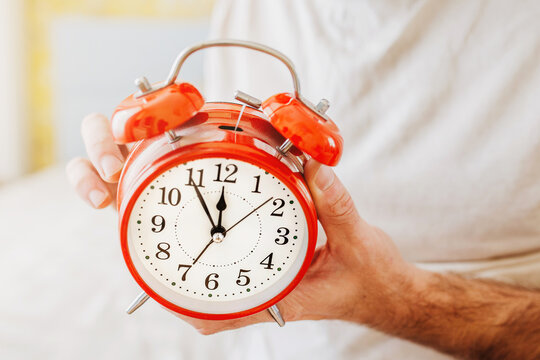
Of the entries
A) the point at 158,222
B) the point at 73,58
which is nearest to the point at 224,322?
the point at 158,222

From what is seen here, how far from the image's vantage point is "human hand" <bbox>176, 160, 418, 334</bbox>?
74cm

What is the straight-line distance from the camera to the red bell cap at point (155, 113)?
565mm

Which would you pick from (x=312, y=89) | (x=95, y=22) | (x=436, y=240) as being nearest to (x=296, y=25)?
(x=312, y=89)

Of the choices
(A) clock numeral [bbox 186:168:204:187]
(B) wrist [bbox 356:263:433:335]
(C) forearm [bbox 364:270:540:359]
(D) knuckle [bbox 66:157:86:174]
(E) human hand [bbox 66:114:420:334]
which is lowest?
(C) forearm [bbox 364:270:540:359]

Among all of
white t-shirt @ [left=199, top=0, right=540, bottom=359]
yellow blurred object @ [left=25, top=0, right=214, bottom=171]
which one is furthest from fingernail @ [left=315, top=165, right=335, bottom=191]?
yellow blurred object @ [left=25, top=0, right=214, bottom=171]

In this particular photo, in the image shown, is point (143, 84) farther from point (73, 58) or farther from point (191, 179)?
point (73, 58)

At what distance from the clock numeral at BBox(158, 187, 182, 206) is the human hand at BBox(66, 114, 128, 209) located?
0.18 m

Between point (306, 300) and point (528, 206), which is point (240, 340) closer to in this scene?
point (306, 300)

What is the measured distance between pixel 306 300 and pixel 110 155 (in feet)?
1.36

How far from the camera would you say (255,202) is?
2.09ft

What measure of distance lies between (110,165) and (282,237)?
0.32 m

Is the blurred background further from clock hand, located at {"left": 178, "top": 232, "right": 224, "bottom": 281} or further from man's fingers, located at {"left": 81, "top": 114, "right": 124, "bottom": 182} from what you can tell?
clock hand, located at {"left": 178, "top": 232, "right": 224, "bottom": 281}

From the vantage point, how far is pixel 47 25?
2641mm

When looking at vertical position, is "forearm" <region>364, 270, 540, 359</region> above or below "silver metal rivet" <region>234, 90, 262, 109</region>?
below
